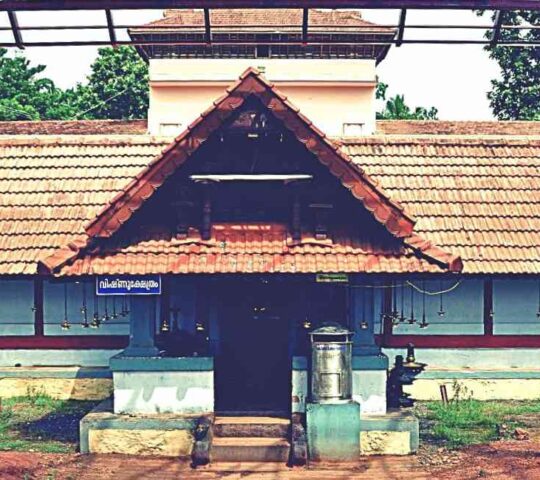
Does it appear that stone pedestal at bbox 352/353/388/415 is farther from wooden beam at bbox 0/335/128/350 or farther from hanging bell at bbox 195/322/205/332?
wooden beam at bbox 0/335/128/350

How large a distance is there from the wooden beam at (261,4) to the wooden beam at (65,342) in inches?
341

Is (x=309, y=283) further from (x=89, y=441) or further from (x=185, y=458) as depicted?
(x=89, y=441)

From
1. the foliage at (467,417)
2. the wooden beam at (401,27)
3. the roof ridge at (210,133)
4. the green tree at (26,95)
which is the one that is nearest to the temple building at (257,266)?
the roof ridge at (210,133)

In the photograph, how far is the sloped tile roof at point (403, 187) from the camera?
15727 millimetres

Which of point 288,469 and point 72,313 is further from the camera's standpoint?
point 72,313

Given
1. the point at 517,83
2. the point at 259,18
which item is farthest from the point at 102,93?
the point at 517,83

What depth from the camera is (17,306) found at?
53.9ft

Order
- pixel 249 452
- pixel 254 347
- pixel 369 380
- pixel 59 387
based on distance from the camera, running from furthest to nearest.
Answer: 1. pixel 59 387
2. pixel 254 347
3. pixel 369 380
4. pixel 249 452

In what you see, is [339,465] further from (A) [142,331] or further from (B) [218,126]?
(B) [218,126]

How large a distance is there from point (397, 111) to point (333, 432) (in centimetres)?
3425

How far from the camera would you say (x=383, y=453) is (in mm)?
12109

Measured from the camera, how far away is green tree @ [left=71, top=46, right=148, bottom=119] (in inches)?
1629

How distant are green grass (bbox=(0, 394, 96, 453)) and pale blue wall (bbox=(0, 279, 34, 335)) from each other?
134 cm

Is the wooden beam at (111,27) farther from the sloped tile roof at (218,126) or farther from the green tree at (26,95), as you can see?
the green tree at (26,95)
